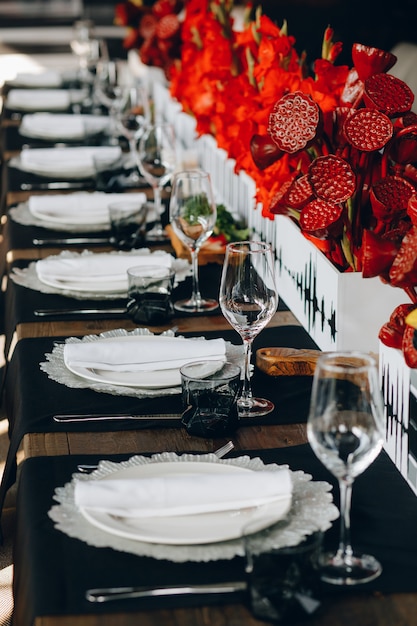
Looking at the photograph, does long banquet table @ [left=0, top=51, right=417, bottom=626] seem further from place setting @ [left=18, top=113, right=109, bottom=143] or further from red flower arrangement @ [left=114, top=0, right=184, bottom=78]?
red flower arrangement @ [left=114, top=0, right=184, bottom=78]

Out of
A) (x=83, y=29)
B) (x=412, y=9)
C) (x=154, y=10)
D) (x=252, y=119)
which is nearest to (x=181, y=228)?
(x=252, y=119)

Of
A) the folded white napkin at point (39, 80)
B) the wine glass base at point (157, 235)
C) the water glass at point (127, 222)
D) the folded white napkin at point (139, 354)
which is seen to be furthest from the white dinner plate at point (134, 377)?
the folded white napkin at point (39, 80)

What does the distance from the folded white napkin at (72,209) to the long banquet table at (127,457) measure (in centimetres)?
54

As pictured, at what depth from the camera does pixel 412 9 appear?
5406 millimetres

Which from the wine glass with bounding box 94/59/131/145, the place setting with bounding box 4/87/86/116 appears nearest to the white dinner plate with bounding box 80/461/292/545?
the wine glass with bounding box 94/59/131/145

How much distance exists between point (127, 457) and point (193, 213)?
733mm

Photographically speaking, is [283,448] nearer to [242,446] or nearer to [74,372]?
[242,446]

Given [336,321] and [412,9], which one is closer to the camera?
[336,321]

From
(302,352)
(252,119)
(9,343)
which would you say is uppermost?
(252,119)

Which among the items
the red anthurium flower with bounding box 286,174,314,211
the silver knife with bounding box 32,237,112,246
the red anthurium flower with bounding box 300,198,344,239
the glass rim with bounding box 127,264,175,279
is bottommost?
the silver knife with bounding box 32,237,112,246

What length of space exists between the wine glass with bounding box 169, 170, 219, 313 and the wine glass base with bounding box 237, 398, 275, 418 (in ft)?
1.48

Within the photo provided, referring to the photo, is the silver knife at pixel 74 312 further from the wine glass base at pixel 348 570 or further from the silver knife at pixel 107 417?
the wine glass base at pixel 348 570

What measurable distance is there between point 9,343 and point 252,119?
→ 63cm

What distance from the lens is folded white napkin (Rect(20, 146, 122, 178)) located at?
2984 mm
